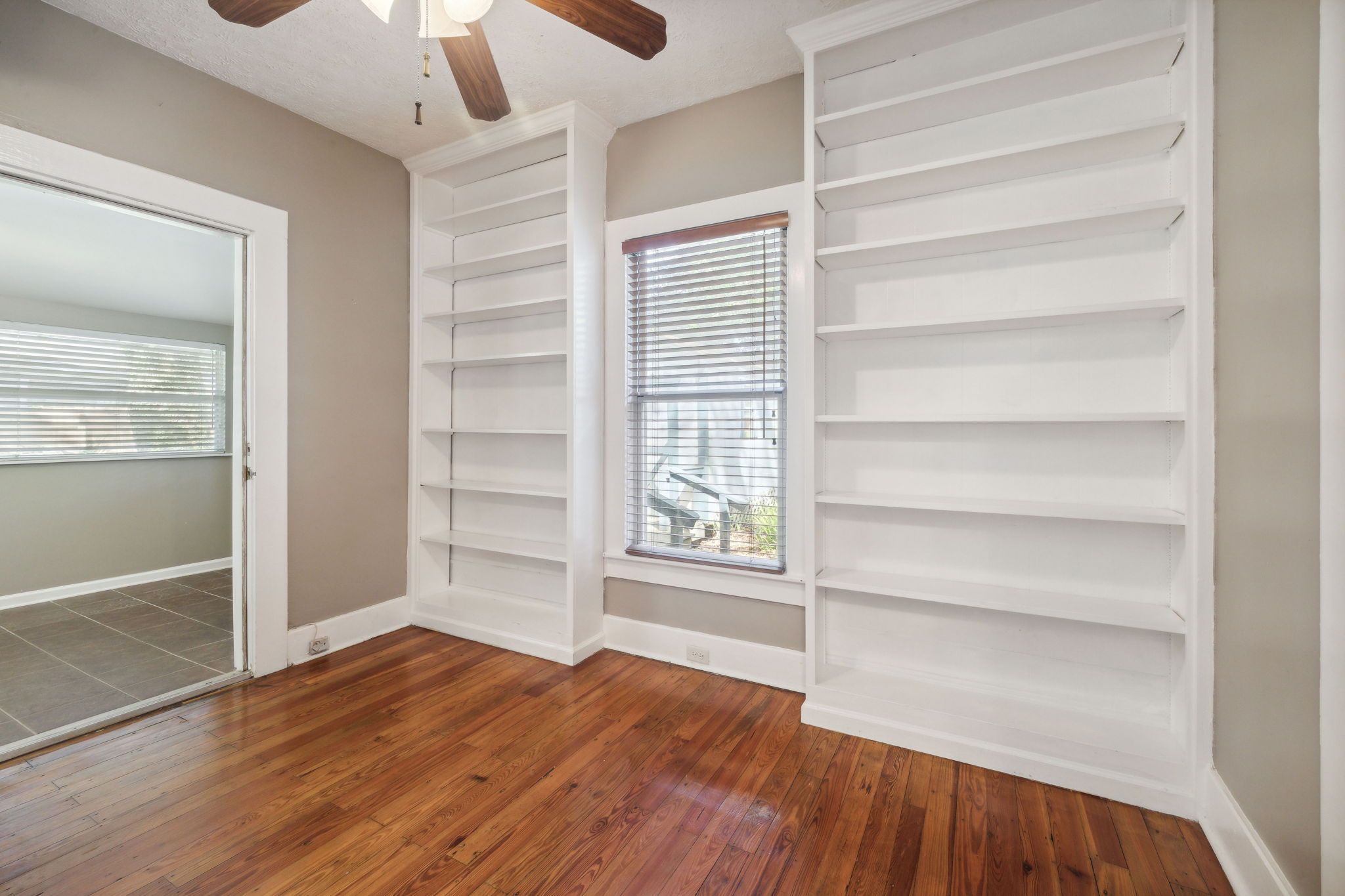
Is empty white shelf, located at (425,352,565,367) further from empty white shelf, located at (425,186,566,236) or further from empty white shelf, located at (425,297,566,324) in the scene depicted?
empty white shelf, located at (425,186,566,236)

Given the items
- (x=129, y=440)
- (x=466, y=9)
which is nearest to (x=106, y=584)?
(x=129, y=440)

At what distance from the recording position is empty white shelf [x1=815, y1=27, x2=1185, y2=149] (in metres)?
1.79

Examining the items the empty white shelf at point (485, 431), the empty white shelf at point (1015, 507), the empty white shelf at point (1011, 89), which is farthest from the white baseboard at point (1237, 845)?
the empty white shelf at point (485, 431)

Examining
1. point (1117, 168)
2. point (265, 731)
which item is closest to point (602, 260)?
point (1117, 168)

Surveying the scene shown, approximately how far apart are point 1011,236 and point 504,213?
8.10 ft

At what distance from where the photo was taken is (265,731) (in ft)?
7.06

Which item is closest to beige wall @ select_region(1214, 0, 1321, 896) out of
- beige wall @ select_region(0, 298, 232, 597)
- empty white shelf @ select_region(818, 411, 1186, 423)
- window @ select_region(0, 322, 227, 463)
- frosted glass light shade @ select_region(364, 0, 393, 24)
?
empty white shelf @ select_region(818, 411, 1186, 423)

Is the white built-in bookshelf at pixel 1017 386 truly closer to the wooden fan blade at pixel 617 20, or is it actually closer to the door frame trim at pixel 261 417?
the wooden fan blade at pixel 617 20

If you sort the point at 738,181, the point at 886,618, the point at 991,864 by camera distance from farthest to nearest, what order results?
the point at 738,181, the point at 886,618, the point at 991,864

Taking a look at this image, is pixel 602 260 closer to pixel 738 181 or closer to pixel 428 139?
pixel 738 181

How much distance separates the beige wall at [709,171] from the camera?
2535 millimetres

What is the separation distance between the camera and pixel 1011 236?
1976mm

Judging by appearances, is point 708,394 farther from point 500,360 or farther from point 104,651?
point 104,651

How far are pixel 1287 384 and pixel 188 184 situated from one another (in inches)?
147
